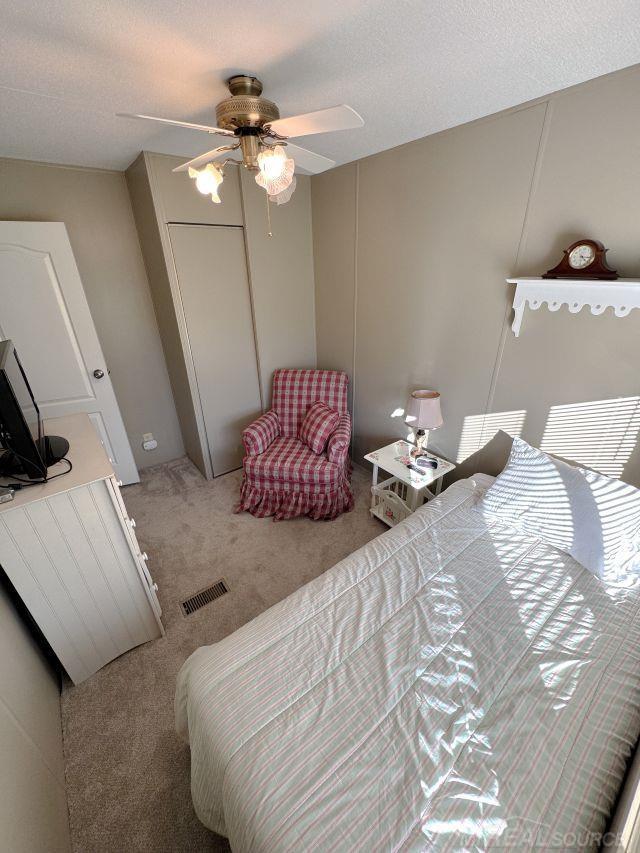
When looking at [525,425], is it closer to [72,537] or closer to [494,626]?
[494,626]

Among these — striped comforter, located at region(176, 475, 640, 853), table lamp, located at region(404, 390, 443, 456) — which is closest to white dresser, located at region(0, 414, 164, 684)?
striped comforter, located at region(176, 475, 640, 853)

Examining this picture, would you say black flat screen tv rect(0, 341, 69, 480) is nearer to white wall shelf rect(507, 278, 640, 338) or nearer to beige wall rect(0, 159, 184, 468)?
beige wall rect(0, 159, 184, 468)

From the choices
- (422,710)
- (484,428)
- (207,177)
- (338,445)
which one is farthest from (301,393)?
(422,710)

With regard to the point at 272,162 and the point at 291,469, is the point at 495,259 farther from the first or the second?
the point at 291,469

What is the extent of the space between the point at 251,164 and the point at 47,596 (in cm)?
190

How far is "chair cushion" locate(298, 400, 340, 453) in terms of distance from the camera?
267 centimetres

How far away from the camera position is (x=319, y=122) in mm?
1110

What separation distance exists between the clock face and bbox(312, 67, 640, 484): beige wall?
11 cm

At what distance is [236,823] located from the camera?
88 cm

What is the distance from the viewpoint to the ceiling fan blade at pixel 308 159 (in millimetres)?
1432

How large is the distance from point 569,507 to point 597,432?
1.49ft

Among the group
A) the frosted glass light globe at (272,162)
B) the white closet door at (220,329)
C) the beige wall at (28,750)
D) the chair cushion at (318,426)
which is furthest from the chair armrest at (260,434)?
the frosted glass light globe at (272,162)

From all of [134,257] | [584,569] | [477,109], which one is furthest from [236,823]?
[134,257]

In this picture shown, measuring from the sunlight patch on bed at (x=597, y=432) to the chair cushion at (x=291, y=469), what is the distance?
136 centimetres
